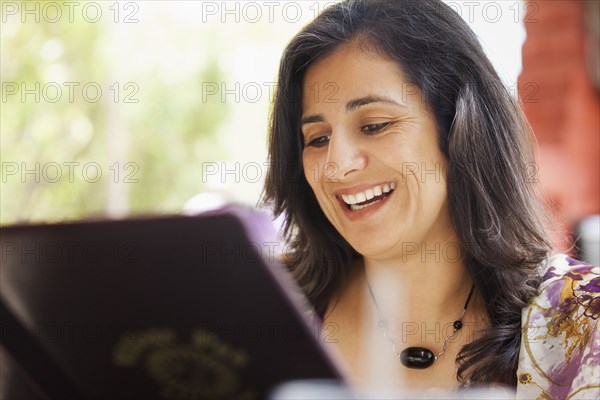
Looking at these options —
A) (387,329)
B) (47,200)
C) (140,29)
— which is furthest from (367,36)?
(47,200)

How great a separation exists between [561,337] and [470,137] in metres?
0.27

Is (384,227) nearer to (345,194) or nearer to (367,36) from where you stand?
(345,194)

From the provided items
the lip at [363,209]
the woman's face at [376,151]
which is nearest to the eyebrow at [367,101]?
the woman's face at [376,151]

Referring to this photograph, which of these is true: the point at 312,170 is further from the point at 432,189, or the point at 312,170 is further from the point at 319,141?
the point at 432,189

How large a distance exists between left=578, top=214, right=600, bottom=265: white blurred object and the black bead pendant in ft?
1.22

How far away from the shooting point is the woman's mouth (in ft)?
2.91

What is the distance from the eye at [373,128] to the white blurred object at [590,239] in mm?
454

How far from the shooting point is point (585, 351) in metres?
0.78

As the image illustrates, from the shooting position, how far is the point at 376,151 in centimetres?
87

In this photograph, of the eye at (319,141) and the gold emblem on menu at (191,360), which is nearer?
the gold emblem on menu at (191,360)

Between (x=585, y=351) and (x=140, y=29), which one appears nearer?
(x=585, y=351)

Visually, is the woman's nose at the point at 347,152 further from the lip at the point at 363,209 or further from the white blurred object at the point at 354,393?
the white blurred object at the point at 354,393

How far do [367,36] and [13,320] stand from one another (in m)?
0.54

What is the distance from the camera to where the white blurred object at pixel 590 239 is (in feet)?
3.61
